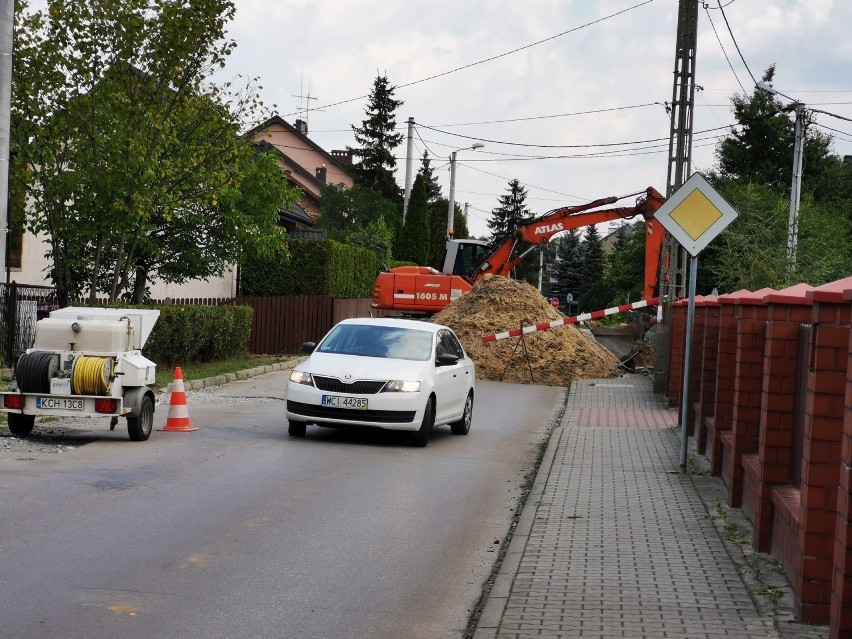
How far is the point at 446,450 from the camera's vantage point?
49.1 ft

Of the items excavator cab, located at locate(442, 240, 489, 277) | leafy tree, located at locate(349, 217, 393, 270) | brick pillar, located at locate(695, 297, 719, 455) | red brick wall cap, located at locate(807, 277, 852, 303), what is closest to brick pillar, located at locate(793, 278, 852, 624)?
red brick wall cap, located at locate(807, 277, 852, 303)

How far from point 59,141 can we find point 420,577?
18071mm

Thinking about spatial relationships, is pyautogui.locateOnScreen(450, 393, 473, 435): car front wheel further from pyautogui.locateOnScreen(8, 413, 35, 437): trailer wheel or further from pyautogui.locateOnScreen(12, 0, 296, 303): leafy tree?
pyautogui.locateOnScreen(12, 0, 296, 303): leafy tree

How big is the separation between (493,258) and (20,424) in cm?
2312

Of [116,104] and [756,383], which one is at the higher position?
[116,104]

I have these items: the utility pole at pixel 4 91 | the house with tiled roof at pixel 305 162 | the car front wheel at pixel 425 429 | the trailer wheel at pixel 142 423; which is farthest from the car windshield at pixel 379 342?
the house with tiled roof at pixel 305 162

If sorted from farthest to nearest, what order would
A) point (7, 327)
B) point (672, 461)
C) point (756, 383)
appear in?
point (7, 327), point (672, 461), point (756, 383)

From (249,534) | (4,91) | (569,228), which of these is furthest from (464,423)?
(569,228)

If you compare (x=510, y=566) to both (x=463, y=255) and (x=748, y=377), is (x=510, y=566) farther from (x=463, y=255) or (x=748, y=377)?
(x=463, y=255)

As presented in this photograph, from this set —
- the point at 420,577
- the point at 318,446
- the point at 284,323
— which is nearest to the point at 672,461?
the point at 318,446

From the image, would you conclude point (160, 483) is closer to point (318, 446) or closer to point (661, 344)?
point (318, 446)

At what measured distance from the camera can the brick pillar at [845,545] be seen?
539cm

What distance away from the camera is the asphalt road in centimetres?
661

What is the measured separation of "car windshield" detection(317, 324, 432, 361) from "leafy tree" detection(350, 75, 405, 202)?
76105mm
